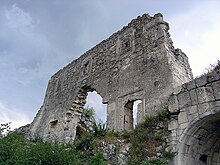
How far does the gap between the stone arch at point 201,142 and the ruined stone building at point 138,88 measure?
0.02 metres

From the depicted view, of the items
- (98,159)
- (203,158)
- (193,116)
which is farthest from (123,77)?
(98,159)

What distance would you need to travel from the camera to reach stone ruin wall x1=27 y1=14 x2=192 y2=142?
8.39 meters

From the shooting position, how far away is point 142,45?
383 inches

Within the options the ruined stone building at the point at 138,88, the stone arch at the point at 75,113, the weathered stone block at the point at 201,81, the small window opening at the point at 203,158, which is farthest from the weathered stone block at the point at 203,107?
the stone arch at the point at 75,113

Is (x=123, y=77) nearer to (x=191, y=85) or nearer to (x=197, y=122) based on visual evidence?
(x=191, y=85)

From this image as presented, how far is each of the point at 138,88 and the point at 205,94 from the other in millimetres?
2948

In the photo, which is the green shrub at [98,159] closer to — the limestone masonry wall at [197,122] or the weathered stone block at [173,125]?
the limestone masonry wall at [197,122]

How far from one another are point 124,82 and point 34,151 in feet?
15.4

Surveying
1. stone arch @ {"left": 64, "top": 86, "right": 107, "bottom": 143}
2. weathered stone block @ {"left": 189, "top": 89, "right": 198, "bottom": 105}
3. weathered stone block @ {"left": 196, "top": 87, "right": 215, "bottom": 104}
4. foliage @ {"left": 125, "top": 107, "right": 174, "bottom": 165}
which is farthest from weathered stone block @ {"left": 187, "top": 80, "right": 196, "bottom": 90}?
stone arch @ {"left": 64, "top": 86, "right": 107, "bottom": 143}

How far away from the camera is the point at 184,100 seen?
657 centimetres

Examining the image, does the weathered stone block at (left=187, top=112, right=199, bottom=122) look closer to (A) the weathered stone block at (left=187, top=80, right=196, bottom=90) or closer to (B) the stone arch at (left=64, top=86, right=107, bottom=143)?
(A) the weathered stone block at (left=187, top=80, right=196, bottom=90)

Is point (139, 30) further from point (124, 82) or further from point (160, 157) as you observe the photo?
point (160, 157)

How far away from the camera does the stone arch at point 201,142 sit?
608 centimetres

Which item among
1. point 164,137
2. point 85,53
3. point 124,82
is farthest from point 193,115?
point 85,53
